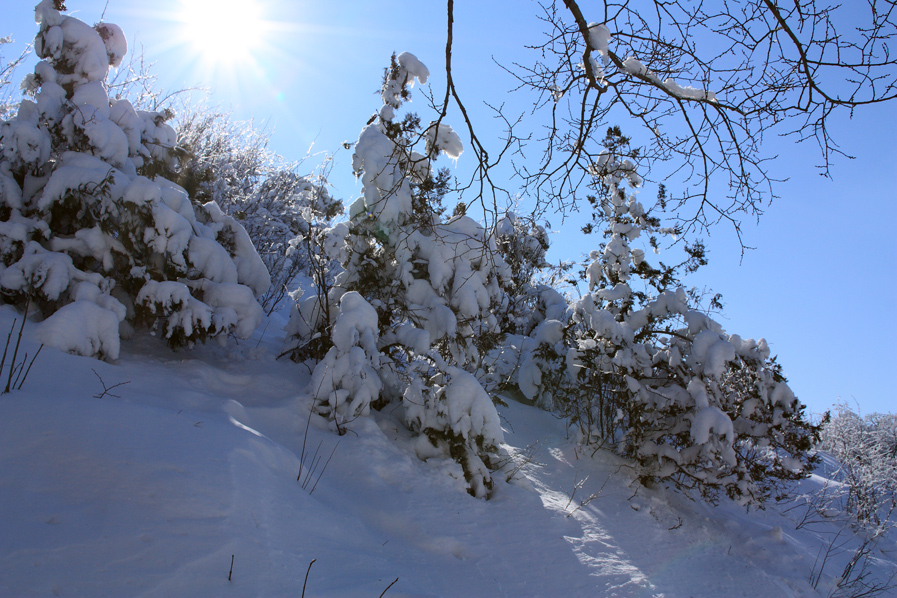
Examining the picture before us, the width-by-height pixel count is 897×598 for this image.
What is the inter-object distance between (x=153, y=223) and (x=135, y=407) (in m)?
2.09

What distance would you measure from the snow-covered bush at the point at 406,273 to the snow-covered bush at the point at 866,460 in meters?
3.89

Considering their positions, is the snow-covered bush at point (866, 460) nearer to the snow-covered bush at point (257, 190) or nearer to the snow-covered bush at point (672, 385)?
the snow-covered bush at point (672, 385)

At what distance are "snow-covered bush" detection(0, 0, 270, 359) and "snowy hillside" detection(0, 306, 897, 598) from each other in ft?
1.15

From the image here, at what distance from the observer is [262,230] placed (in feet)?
30.5

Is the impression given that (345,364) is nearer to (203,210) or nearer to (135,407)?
(135,407)

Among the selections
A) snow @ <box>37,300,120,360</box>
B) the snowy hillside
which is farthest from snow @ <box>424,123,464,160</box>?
snow @ <box>37,300,120,360</box>

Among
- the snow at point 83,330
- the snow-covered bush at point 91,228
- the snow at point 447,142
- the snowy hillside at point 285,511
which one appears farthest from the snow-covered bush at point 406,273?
the snow at point 83,330

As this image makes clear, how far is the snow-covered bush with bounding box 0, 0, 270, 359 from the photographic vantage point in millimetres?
4013

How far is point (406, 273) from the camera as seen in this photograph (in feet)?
16.9

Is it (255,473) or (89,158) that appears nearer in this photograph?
(255,473)

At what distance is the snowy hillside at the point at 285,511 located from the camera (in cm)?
198

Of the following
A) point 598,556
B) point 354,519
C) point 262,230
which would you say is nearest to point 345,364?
Result: point 354,519

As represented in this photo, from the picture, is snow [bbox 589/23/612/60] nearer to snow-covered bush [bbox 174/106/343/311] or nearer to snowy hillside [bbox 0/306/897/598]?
snowy hillside [bbox 0/306/897/598]

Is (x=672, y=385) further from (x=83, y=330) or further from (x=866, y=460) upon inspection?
(x=866, y=460)
